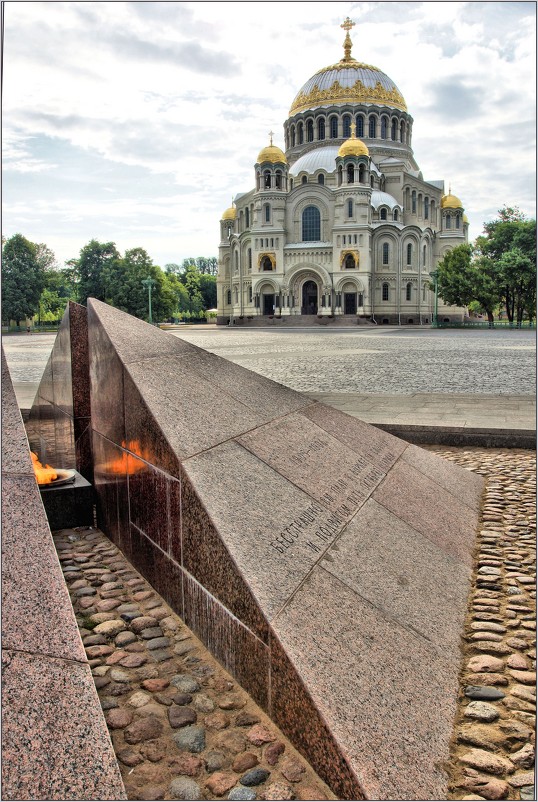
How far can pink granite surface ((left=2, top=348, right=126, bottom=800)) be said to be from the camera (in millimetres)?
1869

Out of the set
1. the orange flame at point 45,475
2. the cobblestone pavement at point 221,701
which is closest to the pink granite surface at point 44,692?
the cobblestone pavement at point 221,701

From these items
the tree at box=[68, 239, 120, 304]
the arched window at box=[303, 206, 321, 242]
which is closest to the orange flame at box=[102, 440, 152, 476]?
the tree at box=[68, 239, 120, 304]

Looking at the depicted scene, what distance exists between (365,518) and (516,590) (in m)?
0.94

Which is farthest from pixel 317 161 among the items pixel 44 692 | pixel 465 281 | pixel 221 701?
pixel 44 692

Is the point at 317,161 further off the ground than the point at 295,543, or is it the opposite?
the point at 317,161

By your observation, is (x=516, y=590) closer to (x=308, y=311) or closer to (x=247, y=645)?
(x=247, y=645)

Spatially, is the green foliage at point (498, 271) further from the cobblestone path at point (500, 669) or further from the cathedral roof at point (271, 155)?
the cobblestone path at point (500, 669)

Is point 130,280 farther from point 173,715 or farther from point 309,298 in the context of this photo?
point 173,715

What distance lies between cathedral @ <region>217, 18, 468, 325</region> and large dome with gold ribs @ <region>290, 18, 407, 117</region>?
0.32ft

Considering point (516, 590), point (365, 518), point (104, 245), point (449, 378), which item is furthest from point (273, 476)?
point (104, 245)

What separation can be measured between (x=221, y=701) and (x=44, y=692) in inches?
32.4

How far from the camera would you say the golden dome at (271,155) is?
191 feet

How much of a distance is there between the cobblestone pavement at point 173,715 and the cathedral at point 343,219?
172 ft

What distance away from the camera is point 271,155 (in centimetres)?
5812
